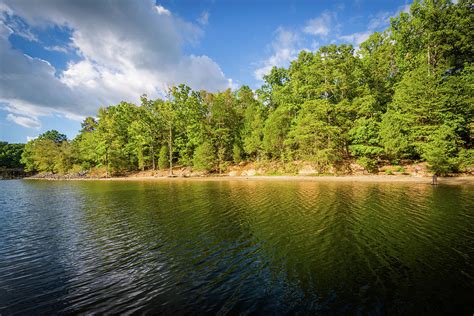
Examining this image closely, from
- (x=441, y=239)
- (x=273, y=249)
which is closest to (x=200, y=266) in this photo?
(x=273, y=249)

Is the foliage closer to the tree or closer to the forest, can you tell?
the forest

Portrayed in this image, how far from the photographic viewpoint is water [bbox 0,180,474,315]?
6762 mm

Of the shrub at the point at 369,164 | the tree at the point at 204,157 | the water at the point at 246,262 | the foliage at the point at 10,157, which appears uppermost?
the foliage at the point at 10,157

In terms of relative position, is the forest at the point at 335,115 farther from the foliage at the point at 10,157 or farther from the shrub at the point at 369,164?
the foliage at the point at 10,157

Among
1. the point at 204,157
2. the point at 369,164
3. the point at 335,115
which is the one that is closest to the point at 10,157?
the point at 204,157

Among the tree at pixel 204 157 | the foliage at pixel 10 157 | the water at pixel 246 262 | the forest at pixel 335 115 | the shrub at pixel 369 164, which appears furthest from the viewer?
the foliage at pixel 10 157

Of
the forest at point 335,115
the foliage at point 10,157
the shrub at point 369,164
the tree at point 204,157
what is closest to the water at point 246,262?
the shrub at point 369,164

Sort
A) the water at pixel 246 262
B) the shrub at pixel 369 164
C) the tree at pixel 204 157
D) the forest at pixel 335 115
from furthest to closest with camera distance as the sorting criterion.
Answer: the tree at pixel 204 157
the shrub at pixel 369 164
the forest at pixel 335 115
the water at pixel 246 262

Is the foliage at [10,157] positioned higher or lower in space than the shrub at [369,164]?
higher

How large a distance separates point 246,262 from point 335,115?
46736mm

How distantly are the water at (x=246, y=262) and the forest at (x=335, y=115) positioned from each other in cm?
2662

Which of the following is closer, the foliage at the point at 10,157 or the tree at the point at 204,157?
the tree at the point at 204,157

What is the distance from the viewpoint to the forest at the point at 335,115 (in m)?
37.2

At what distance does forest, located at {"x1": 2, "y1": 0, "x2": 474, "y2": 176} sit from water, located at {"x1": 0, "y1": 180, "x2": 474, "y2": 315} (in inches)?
1048
